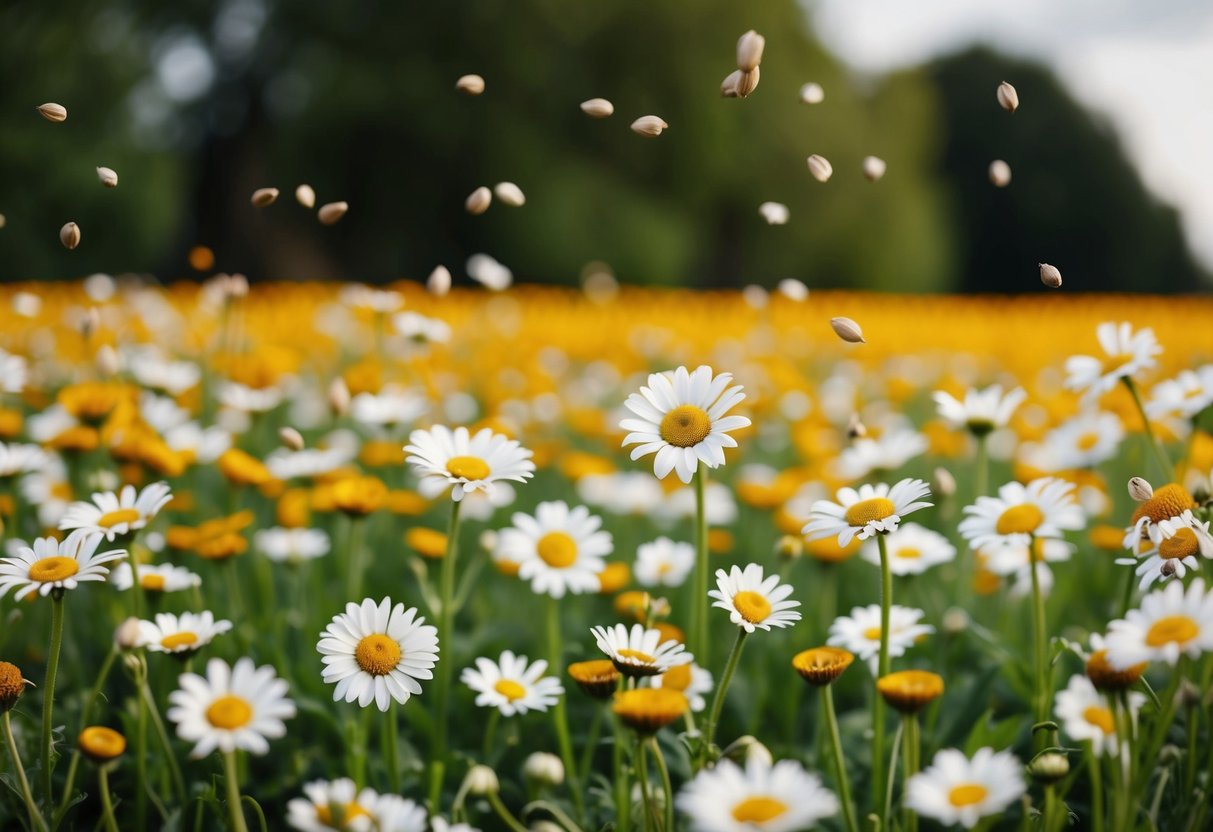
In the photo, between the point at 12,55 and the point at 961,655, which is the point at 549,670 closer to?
the point at 961,655

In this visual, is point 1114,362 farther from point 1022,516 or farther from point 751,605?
point 751,605

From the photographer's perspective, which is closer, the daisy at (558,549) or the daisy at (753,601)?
the daisy at (753,601)

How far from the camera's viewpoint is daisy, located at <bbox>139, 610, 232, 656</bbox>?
1.20 meters

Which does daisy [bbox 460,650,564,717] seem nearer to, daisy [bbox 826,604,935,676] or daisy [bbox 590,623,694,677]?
daisy [bbox 590,623,694,677]

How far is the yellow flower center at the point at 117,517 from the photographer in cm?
135

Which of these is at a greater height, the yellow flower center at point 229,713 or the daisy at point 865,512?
the daisy at point 865,512

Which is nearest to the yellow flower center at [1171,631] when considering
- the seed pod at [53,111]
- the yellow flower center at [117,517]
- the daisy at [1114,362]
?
the daisy at [1114,362]

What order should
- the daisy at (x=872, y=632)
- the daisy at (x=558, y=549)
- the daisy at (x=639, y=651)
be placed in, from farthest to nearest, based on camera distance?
1. the daisy at (x=558, y=549)
2. the daisy at (x=872, y=632)
3. the daisy at (x=639, y=651)

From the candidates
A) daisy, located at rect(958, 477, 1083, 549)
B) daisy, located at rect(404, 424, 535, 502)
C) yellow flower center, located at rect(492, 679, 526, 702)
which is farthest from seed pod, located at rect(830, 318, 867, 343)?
yellow flower center, located at rect(492, 679, 526, 702)

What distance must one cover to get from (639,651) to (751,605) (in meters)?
0.14

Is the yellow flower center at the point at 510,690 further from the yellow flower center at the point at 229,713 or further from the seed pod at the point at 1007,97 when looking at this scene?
the seed pod at the point at 1007,97

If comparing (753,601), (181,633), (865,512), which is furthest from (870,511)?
(181,633)

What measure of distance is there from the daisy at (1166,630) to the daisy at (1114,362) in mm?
566

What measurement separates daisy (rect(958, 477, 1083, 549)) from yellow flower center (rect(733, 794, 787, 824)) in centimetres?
55
